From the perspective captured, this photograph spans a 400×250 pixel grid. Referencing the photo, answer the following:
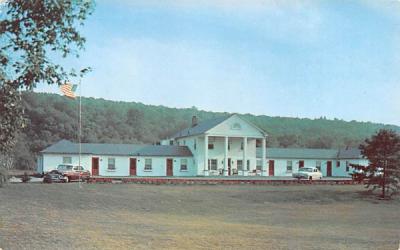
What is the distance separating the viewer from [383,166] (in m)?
14.7

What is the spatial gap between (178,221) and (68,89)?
288cm

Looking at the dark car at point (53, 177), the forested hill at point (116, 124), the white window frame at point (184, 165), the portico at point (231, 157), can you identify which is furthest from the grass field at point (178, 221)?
the portico at point (231, 157)

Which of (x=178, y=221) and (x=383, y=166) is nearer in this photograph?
(x=178, y=221)

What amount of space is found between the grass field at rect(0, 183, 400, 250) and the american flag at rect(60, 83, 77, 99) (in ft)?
6.02

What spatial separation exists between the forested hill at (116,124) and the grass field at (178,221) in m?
1.12

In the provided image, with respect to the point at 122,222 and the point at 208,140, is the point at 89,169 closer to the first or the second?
the point at 122,222

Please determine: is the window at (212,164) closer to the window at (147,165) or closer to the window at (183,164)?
the window at (183,164)

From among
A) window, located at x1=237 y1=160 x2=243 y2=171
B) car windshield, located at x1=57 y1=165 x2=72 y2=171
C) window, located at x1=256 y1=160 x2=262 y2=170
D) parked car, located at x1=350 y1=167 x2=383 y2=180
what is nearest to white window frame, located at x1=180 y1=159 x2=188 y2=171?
window, located at x1=237 y1=160 x2=243 y2=171

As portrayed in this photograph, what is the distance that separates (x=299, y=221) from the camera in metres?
9.27

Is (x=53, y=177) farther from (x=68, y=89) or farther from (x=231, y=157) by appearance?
(x=231, y=157)

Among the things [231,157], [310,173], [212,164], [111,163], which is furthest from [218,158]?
[111,163]

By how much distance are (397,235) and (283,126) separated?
8.38ft

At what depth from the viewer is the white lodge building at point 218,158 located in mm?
12922

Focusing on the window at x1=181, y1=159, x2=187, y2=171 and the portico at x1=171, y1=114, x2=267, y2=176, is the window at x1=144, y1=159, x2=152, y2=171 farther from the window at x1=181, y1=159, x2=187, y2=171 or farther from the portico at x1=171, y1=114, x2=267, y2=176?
the portico at x1=171, y1=114, x2=267, y2=176
